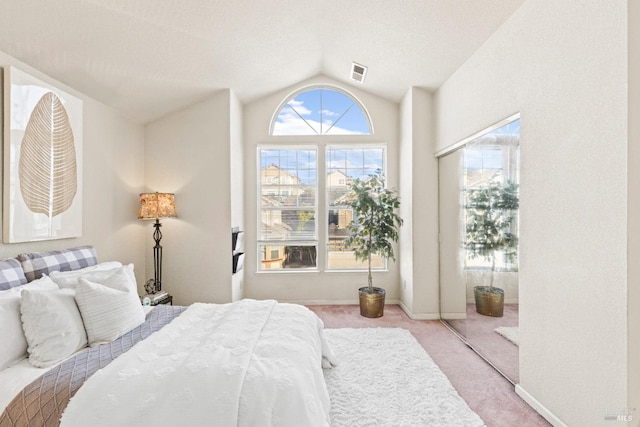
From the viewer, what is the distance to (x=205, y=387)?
1455mm

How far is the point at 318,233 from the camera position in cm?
488

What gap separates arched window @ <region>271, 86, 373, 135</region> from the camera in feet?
15.9

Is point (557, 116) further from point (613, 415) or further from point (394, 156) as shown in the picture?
point (394, 156)

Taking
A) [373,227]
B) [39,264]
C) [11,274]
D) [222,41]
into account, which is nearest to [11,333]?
[11,274]

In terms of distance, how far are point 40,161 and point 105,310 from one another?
1399mm

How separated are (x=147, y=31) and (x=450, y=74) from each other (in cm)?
289

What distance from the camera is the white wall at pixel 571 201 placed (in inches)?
64.4

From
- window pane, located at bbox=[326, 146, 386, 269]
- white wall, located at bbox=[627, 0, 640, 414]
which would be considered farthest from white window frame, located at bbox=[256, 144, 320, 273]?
white wall, located at bbox=[627, 0, 640, 414]

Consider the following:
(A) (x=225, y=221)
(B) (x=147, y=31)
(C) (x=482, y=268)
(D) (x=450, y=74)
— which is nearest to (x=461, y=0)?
(D) (x=450, y=74)

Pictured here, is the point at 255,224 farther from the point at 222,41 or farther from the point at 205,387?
the point at 205,387

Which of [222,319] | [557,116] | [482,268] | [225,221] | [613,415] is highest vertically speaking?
[557,116]

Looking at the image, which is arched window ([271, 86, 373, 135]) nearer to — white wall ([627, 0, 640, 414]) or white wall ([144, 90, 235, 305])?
white wall ([144, 90, 235, 305])

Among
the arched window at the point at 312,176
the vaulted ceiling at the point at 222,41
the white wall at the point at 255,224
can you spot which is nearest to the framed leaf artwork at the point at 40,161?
the vaulted ceiling at the point at 222,41

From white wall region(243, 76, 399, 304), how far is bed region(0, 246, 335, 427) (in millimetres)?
2271
